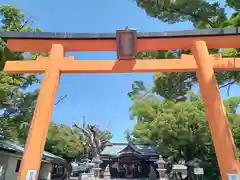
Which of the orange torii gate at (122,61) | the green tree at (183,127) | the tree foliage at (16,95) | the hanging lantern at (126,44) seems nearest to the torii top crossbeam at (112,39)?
the orange torii gate at (122,61)

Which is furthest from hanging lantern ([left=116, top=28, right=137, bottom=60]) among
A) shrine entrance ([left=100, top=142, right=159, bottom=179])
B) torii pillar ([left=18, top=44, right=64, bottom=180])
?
shrine entrance ([left=100, top=142, right=159, bottom=179])

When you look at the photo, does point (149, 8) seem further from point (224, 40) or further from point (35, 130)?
point (35, 130)

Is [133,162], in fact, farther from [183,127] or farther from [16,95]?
[16,95]

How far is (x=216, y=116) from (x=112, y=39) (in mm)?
3442

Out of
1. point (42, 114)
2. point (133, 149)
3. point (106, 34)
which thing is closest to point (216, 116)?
point (106, 34)

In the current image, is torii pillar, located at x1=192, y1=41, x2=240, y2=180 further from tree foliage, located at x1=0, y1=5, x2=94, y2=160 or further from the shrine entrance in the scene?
the shrine entrance

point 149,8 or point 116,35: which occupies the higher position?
point 149,8

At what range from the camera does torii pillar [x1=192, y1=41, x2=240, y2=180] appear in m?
5.66

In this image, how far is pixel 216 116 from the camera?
604 centimetres

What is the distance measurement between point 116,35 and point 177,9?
5252 millimetres

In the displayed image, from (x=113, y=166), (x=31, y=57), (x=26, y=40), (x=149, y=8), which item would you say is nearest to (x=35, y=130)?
(x=26, y=40)

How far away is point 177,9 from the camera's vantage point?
11.1 metres

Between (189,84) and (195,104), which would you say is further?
(195,104)

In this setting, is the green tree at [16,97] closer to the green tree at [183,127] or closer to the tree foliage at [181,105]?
the tree foliage at [181,105]
